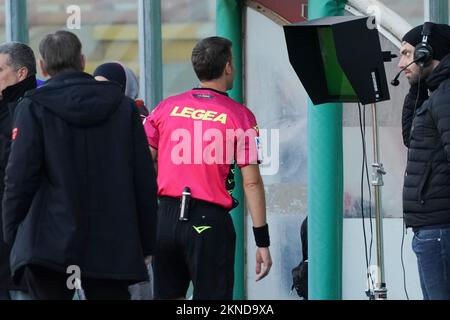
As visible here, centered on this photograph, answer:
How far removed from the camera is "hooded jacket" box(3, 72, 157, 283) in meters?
5.21

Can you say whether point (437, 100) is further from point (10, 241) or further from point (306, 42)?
point (10, 241)

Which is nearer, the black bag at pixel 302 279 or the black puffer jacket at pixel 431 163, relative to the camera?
the black puffer jacket at pixel 431 163

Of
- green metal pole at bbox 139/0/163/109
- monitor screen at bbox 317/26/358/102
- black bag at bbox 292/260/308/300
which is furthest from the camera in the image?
green metal pole at bbox 139/0/163/109

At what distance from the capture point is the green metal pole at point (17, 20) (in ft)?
32.1

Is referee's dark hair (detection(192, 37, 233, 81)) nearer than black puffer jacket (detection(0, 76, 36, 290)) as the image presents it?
No

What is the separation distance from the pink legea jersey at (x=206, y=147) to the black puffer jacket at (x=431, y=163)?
0.81 metres

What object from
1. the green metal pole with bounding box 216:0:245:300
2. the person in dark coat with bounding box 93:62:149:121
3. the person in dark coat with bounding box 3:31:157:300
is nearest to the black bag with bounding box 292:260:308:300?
the green metal pole with bounding box 216:0:245:300

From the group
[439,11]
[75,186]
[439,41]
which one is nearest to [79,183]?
[75,186]

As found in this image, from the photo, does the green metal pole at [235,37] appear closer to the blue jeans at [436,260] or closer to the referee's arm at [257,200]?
→ the referee's arm at [257,200]

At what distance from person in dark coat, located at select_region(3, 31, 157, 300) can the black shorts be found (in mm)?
664

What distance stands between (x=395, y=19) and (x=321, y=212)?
1.73 m

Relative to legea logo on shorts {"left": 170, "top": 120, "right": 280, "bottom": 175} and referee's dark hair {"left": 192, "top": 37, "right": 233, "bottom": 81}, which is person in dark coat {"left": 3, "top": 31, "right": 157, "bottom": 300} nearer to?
legea logo on shorts {"left": 170, "top": 120, "right": 280, "bottom": 175}

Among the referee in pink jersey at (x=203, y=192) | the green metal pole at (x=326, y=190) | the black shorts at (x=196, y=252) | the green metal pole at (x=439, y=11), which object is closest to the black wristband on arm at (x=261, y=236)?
the referee in pink jersey at (x=203, y=192)

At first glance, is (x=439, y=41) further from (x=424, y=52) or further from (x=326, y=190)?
(x=326, y=190)
